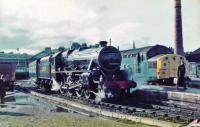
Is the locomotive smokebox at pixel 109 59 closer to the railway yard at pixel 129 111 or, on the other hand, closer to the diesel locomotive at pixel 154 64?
the railway yard at pixel 129 111

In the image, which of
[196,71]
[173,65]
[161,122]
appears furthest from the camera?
[196,71]

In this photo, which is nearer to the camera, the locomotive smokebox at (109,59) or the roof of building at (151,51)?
the locomotive smokebox at (109,59)

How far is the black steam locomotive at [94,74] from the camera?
19.8 metres

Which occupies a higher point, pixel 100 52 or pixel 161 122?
pixel 100 52

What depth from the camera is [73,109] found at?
17.5m

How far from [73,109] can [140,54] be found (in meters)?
17.8

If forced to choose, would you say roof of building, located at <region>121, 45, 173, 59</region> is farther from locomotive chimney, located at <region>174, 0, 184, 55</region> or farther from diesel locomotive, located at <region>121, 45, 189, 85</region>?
locomotive chimney, located at <region>174, 0, 184, 55</region>

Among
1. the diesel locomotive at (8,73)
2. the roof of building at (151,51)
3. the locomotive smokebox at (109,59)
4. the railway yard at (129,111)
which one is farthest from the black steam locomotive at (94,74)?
the roof of building at (151,51)

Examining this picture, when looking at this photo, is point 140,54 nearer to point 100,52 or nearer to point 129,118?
point 100,52

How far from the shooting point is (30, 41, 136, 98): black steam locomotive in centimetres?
1975

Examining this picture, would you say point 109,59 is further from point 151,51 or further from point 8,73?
point 8,73

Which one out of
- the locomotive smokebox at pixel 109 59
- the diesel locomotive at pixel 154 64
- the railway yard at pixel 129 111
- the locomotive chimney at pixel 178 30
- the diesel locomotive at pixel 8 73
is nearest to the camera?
the railway yard at pixel 129 111

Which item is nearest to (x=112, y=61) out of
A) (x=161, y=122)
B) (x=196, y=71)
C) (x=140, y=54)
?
(x=161, y=122)

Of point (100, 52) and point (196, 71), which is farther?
point (196, 71)
